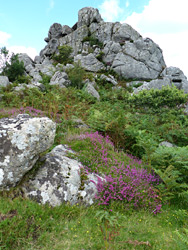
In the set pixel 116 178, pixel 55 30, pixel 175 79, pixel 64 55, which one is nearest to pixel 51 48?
pixel 55 30

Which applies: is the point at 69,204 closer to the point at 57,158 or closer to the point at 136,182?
the point at 57,158

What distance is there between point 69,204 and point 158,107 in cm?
1182

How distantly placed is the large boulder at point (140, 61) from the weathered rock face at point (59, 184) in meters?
27.6

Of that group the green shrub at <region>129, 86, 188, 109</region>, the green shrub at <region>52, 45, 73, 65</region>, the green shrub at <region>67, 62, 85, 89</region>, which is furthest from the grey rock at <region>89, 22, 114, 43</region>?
the green shrub at <region>129, 86, 188, 109</region>

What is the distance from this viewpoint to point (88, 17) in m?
41.8

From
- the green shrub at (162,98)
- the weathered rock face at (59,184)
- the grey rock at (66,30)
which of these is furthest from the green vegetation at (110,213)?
the grey rock at (66,30)

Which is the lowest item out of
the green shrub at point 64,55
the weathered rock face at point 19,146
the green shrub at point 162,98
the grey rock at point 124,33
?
the weathered rock face at point 19,146

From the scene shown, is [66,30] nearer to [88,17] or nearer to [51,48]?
[51,48]

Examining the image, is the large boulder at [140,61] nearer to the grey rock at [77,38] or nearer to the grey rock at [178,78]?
the grey rock at [178,78]

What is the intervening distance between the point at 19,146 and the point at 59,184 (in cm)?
138

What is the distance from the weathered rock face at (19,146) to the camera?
3658 mm

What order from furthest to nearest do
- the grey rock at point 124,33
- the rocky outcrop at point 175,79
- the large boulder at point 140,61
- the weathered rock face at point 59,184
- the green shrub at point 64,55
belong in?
the grey rock at point 124,33 < the green shrub at point 64,55 < the large boulder at point 140,61 < the rocky outcrop at point 175,79 < the weathered rock face at point 59,184

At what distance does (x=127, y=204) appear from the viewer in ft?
13.6

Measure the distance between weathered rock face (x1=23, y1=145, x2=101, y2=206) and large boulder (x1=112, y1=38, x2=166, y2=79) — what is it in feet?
90.5
